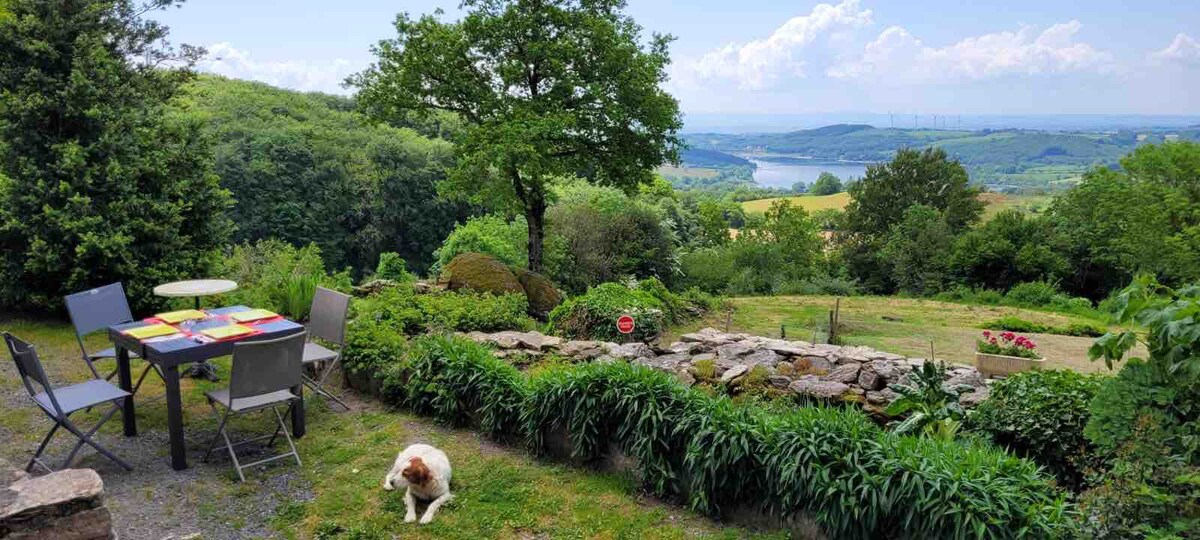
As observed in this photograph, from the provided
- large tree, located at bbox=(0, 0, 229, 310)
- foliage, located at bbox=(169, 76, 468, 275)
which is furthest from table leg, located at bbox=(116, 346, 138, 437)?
foliage, located at bbox=(169, 76, 468, 275)

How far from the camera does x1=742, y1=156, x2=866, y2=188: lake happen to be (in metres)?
88.9

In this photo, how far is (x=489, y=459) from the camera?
17.0 ft

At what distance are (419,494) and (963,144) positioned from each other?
97825mm

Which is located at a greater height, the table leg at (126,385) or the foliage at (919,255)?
the table leg at (126,385)

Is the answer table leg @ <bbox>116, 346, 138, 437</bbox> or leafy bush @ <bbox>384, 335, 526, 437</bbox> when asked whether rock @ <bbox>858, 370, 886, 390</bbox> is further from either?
table leg @ <bbox>116, 346, 138, 437</bbox>

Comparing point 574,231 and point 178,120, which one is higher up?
point 178,120

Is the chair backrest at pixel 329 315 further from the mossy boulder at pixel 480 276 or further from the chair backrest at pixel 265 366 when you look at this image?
the mossy boulder at pixel 480 276

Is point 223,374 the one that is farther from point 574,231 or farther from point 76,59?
point 574,231

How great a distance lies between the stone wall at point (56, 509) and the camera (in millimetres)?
3174

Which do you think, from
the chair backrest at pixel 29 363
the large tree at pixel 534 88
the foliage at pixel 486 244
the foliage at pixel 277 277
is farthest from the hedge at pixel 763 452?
the foliage at pixel 486 244

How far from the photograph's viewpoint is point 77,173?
8.74 meters

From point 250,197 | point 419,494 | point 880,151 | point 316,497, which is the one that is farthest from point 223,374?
point 880,151

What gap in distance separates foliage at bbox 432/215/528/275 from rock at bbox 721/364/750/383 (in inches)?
279

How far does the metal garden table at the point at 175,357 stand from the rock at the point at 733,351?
379 centimetres
